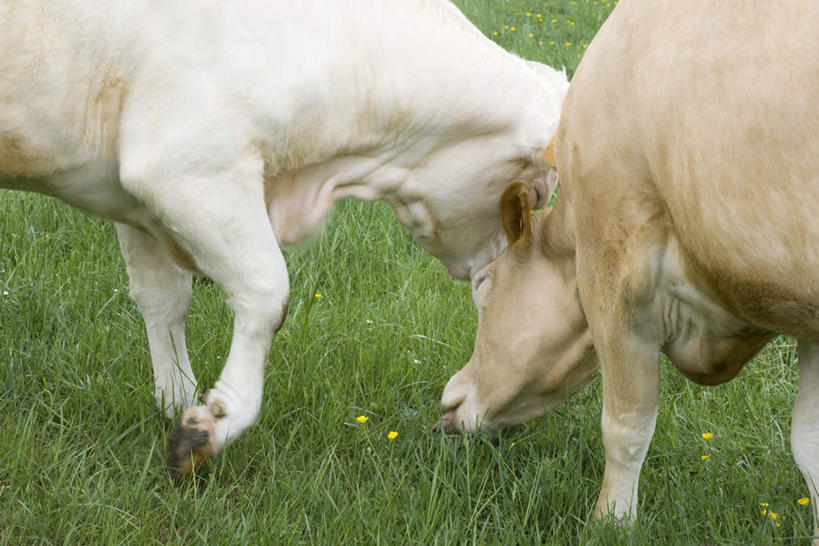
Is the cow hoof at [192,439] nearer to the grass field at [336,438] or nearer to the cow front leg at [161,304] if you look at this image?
the grass field at [336,438]

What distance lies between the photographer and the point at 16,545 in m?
2.79

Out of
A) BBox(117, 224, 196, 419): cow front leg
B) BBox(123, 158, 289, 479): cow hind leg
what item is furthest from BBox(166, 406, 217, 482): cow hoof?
BBox(117, 224, 196, 419): cow front leg

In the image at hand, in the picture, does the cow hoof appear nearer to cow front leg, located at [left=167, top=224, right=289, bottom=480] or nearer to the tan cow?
cow front leg, located at [left=167, top=224, right=289, bottom=480]

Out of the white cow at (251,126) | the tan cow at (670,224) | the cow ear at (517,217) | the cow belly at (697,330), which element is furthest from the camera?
the cow ear at (517,217)

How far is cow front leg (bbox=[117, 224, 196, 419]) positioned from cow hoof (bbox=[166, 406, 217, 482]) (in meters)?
0.56

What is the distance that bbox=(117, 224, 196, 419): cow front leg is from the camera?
141 inches

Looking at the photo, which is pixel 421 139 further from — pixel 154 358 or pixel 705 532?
pixel 705 532

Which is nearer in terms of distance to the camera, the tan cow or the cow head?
the tan cow

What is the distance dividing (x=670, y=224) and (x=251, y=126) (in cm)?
118

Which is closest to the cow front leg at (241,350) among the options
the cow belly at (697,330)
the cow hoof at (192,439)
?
the cow hoof at (192,439)

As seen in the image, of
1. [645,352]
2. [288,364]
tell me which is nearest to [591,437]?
[645,352]

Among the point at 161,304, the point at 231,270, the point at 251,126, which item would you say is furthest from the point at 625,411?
the point at 161,304

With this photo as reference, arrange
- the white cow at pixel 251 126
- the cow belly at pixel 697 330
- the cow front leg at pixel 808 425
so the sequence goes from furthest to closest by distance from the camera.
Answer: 1. the white cow at pixel 251 126
2. the cow front leg at pixel 808 425
3. the cow belly at pixel 697 330

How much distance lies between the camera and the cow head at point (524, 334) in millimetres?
3244
